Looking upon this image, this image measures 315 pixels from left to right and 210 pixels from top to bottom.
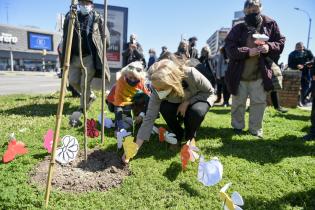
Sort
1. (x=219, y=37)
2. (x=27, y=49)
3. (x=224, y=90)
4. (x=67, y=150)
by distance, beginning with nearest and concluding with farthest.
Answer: (x=67, y=150), (x=224, y=90), (x=219, y=37), (x=27, y=49)

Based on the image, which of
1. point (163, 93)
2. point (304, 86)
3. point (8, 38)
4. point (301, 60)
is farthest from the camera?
point (8, 38)

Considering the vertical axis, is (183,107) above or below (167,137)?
above

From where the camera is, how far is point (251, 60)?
4.28 metres

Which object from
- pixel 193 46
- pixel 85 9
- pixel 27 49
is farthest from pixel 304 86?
pixel 27 49

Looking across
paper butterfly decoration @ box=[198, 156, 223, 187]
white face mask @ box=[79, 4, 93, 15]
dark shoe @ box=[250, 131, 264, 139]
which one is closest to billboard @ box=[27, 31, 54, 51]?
white face mask @ box=[79, 4, 93, 15]

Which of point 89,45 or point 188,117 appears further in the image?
point 89,45

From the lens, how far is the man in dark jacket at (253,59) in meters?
4.17

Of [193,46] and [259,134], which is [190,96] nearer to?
[259,134]

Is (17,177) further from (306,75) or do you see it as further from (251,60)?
(306,75)

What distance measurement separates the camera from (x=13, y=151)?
Answer: 11.0 feet

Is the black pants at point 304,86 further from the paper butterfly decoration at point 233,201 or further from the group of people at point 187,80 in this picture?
the paper butterfly decoration at point 233,201

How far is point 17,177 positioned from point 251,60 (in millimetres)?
3021

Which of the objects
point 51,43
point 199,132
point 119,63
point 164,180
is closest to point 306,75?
point 119,63

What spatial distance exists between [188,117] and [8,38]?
61738 mm
